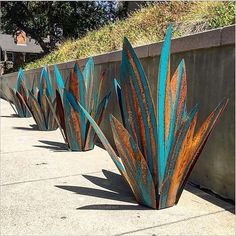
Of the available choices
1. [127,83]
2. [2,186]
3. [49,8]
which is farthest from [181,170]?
[49,8]

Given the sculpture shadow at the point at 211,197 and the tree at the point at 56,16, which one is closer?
the sculpture shadow at the point at 211,197

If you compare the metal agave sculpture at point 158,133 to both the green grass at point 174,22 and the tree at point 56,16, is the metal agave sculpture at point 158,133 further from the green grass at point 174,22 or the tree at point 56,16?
the tree at point 56,16

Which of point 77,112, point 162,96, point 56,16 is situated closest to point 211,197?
point 162,96

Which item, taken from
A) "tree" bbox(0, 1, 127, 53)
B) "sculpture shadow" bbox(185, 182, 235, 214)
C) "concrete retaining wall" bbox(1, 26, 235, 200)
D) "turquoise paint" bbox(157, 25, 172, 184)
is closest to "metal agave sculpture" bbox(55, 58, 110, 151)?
"concrete retaining wall" bbox(1, 26, 235, 200)

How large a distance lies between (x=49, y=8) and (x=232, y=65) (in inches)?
890

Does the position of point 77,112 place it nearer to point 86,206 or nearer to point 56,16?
point 86,206

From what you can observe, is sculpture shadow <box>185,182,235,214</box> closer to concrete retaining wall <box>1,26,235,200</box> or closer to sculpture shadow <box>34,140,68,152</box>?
concrete retaining wall <box>1,26,235,200</box>

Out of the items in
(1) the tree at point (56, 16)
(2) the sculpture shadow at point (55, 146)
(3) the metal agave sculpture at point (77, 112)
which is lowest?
(2) the sculpture shadow at point (55, 146)

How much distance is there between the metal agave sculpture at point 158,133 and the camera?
3299mm

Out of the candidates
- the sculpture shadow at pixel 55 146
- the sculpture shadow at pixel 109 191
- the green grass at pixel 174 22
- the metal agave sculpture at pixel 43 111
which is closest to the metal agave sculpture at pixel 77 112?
the sculpture shadow at pixel 55 146

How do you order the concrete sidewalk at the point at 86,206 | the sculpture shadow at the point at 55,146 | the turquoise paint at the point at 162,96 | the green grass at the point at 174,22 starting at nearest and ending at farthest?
the concrete sidewalk at the point at 86,206
the turquoise paint at the point at 162,96
the green grass at the point at 174,22
the sculpture shadow at the point at 55,146

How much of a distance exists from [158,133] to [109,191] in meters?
1.00

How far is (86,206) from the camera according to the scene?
3.57 metres

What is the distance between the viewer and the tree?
80.2 ft
